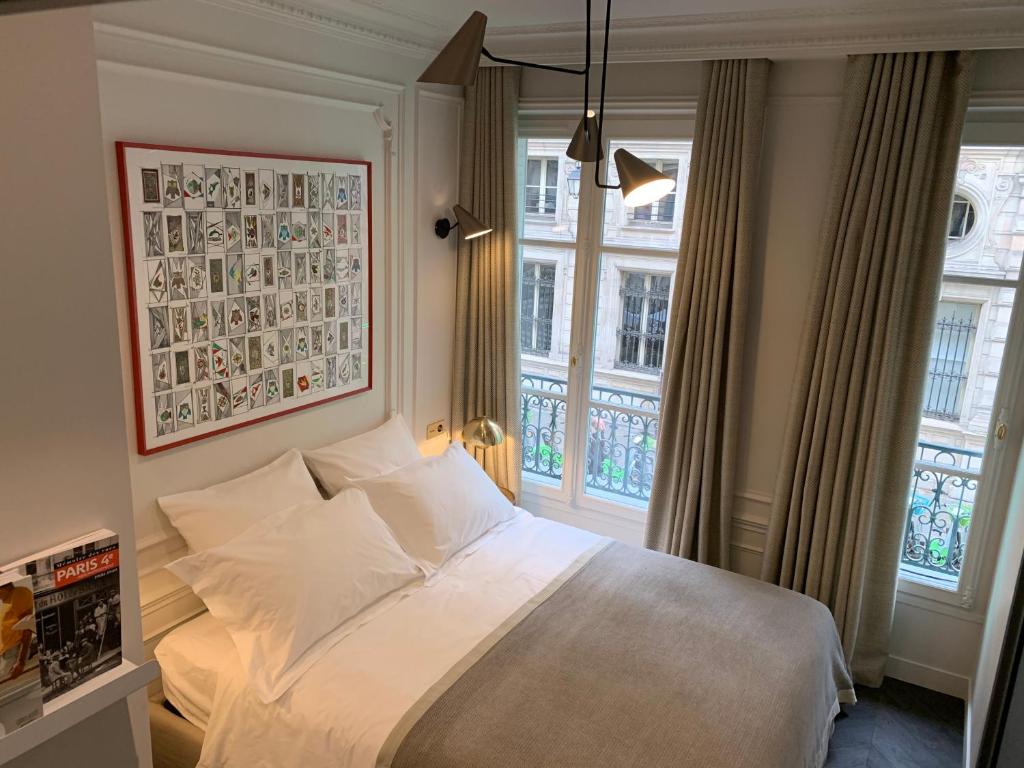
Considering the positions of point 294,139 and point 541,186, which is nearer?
point 294,139

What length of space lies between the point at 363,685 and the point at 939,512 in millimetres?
2434

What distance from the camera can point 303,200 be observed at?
2904mm

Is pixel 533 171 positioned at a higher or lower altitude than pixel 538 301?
higher

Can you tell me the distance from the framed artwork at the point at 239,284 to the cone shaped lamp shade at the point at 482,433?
0.60 m

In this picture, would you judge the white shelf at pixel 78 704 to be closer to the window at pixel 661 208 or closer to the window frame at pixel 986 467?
the window at pixel 661 208

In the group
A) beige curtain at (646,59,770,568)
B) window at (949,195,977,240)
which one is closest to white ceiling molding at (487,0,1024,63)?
beige curtain at (646,59,770,568)

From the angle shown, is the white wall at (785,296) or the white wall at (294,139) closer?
the white wall at (294,139)

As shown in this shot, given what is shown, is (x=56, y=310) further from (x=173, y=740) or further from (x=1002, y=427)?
(x=1002, y=427)

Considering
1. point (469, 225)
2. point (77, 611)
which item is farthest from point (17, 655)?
point (469, 225)

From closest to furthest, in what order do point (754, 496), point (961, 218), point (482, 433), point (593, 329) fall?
1. point (961, 218)
2. point (754, 496)
3. point (482, 433)
4. point (593, 329)

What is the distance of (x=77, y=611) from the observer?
1.32m

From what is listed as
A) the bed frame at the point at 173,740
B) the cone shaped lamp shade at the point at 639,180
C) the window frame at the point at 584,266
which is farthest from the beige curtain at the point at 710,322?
the bed frame at the point at 173,740

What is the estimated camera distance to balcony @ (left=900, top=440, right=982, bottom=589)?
10.2ft

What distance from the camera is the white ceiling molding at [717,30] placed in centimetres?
258
